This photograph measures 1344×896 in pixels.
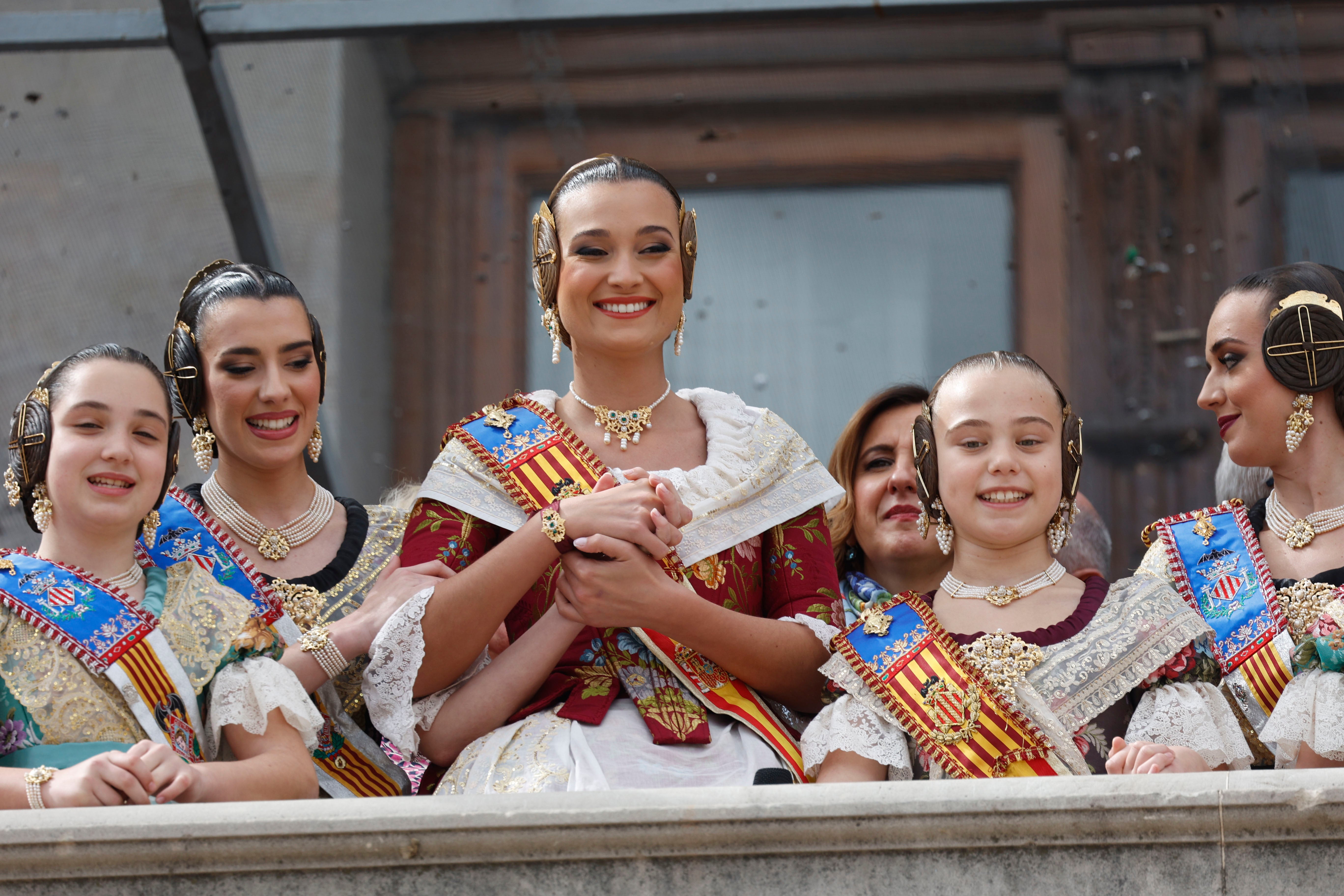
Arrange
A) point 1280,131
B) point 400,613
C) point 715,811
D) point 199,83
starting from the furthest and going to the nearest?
point 1280,131 → point 199,83 → point 400,613 → point 715,811

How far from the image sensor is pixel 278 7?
5.21m

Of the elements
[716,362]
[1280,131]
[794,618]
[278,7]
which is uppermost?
[278,7]

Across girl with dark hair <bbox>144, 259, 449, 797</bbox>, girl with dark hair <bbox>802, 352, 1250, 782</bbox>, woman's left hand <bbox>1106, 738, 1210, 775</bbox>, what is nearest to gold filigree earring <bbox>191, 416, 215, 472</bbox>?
girl with dark hair <bbox>144, 259, 449, 797</bbox>

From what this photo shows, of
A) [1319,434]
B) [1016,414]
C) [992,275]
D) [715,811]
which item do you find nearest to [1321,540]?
[1319,434]

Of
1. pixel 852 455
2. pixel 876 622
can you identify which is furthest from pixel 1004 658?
pixel 852 455

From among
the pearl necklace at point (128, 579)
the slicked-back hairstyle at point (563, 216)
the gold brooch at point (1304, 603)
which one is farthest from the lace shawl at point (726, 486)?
the gold brooch at point (1304, 603)

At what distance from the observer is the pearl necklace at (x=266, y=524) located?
3.44 metres

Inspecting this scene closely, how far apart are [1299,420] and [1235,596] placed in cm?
40

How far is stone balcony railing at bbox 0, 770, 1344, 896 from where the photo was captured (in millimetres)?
2242

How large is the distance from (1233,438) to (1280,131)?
3101 millimetres

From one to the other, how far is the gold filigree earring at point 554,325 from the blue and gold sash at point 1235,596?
4.64 feet

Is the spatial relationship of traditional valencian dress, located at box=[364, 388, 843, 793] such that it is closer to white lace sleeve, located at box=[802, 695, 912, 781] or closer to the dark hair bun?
white lace sleeve, located at box=[802, 695, 912, 781]

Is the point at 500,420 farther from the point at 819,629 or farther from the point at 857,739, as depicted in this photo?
the point at 857,739

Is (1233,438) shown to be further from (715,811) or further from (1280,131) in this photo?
(1280,131)
